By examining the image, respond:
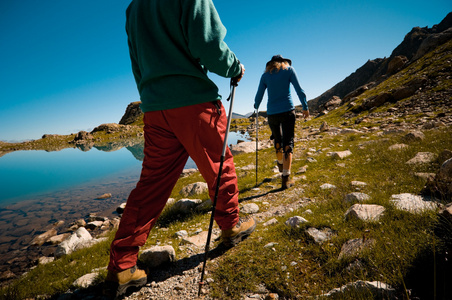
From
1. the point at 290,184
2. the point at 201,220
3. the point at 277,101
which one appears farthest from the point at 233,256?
the point at 277,101

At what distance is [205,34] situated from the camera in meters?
2.47

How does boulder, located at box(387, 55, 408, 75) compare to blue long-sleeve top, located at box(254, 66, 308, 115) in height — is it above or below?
above

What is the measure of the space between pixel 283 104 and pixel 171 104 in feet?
14.9

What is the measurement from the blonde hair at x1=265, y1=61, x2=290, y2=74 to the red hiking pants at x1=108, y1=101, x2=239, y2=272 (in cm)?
438

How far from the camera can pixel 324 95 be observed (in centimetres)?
11738

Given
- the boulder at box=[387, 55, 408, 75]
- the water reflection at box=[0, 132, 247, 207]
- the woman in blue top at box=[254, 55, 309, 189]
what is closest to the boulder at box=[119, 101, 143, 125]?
the water reflection at box=[0, 132, 247, 207]

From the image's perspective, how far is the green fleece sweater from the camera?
252 cm

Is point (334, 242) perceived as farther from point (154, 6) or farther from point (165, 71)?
point (154, 6)

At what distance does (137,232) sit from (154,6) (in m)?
3.25

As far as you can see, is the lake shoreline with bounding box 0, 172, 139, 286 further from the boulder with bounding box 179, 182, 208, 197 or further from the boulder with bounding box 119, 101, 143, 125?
the boulder with bounding box 119, 101, 143, 125

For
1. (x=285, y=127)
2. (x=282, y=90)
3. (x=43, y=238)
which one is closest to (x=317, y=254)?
(x=285, y=127)

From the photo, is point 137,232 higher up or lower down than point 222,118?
lower down

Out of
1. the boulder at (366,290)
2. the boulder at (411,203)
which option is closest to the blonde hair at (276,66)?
the boulder at (411,203)

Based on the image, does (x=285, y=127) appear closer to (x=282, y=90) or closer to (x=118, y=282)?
(x=282, y=90)
